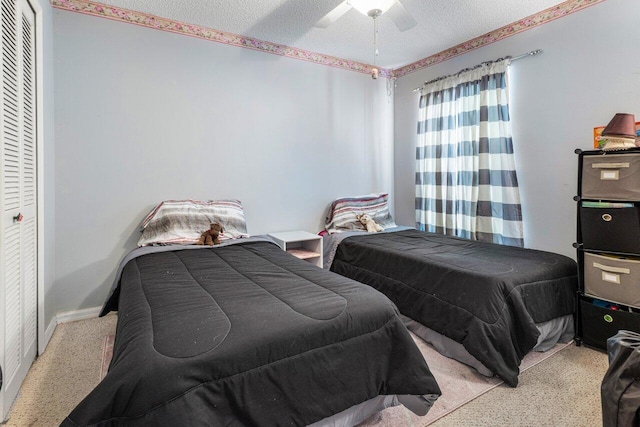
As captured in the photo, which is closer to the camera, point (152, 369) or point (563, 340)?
point (152, 369)

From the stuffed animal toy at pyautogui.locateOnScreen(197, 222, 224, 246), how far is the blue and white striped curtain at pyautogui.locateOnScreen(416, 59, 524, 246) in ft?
7.55

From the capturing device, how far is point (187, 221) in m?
2.86

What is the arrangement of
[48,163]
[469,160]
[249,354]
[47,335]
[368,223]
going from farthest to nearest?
[368,223], [469,160], [48,163], [47,335], [249,354]

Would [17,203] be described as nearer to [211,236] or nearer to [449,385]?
[211,236]

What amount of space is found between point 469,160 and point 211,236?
99.7 inches

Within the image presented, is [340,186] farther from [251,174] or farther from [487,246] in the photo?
[487,246]

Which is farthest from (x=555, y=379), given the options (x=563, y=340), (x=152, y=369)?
(x=152, y=369)

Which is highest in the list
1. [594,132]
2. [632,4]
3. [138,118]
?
[632,4]

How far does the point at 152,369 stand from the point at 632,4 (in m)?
3.53

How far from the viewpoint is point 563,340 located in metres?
2.31

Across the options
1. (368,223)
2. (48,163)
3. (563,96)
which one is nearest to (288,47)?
(368,223)

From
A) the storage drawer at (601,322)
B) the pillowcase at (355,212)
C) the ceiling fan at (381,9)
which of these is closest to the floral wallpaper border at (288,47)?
the ceiling fan at (381,9)

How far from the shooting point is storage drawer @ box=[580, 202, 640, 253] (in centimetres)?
199

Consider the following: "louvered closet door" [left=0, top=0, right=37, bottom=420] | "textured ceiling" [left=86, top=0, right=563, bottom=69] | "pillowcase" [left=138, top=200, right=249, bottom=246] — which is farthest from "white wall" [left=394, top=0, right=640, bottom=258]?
"louvered closet door" [left=0, top=0, right=37, bottom=420]
